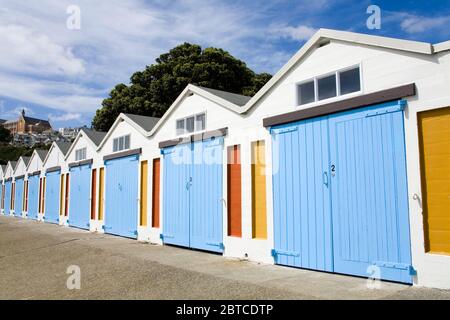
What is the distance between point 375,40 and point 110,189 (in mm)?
12800

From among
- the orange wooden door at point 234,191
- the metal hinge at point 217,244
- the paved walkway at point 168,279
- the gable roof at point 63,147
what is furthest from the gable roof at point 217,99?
the gable roof at point 63,147

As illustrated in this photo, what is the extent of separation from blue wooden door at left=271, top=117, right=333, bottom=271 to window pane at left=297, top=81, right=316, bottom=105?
0.51 metres

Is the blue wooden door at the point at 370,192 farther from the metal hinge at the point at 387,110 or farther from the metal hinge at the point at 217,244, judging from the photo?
the metal hinge at the point at 217,244

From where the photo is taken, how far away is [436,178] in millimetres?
6168

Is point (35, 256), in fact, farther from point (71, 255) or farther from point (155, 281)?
point (155, 281)

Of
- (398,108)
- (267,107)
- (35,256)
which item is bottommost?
(35,256)

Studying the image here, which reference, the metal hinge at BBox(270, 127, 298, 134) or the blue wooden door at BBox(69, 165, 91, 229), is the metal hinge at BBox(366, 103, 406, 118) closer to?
the metal hinge at BBox(270, 127, 298, 134)

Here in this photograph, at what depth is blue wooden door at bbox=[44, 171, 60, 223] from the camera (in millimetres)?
23078

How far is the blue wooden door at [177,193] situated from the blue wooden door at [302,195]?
12.2 feet

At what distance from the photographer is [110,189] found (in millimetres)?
16500

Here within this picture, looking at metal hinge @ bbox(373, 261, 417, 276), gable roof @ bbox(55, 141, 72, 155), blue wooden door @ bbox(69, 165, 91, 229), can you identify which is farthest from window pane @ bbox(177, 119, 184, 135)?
gable roof @ bbox(55, 141, 72, 155)

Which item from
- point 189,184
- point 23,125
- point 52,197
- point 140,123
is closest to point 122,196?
point 140,123

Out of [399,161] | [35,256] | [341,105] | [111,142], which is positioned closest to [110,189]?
[111,142]
